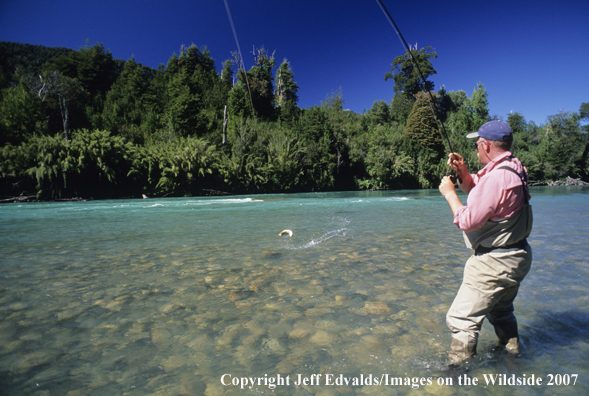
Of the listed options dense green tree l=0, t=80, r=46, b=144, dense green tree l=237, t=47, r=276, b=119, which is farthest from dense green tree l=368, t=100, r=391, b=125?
dense green tree l=0, t=80, r=46, b=144

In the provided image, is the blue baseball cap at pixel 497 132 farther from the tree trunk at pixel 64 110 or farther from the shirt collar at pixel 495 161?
the tree trunk at pixel 64 110

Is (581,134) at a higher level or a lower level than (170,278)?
higher

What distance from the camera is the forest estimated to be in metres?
31.2

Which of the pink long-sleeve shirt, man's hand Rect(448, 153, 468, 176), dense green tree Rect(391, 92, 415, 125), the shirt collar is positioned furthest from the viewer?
dense green tree Rect(391, 92, 415, 125)

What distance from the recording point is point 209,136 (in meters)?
43.7

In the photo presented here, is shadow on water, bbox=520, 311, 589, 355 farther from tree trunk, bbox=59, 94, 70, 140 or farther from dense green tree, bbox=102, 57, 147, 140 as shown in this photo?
tree trunk, bbox=59, 94, 70, 140

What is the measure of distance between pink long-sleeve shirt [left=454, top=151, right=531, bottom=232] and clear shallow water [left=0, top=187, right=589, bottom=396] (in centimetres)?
119

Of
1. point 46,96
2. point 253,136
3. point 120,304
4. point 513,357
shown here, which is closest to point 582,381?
point 513,357

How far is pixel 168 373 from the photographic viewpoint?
254cm

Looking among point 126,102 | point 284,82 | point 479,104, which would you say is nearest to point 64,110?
point 126,102

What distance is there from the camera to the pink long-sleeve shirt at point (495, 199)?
7.18 ft

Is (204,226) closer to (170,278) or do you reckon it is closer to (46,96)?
(170,278)

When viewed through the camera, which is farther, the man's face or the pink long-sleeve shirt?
the man's face

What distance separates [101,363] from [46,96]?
4939cm
